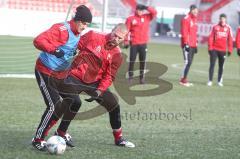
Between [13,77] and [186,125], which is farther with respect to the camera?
[13,77]

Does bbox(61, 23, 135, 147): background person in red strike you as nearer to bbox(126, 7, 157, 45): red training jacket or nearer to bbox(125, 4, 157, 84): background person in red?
bbox(125, 4, 157, 84): background person in red

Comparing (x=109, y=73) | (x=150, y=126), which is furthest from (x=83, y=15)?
(x=150, y=126)

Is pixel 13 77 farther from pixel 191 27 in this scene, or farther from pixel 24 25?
pixel 191 27

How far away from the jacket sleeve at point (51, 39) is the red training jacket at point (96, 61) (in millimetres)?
366

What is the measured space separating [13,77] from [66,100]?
8.99 m

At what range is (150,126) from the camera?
10805 mm

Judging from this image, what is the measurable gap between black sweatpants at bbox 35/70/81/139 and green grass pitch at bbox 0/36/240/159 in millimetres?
355

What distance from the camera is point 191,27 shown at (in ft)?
59.6

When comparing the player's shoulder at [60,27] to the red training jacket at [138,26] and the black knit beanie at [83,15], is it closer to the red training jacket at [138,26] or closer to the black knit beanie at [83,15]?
the black knit beanie at [83,15]

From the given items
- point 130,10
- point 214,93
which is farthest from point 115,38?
point 130,10

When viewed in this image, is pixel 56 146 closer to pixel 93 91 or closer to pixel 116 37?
pixel 93 91

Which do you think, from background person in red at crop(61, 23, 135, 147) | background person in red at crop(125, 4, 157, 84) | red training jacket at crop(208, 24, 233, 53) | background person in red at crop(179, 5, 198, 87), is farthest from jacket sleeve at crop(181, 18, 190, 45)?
background person in red at crop(61, 23, 135, 147)

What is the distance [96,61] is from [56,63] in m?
0.53

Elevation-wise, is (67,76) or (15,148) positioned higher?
(67,76)
